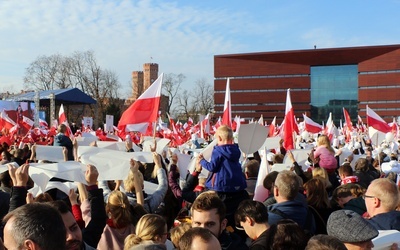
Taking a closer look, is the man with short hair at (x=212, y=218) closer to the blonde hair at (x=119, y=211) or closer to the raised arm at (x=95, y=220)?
the blonde hair at (x=119, y=211)

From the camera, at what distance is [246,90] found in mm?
77500

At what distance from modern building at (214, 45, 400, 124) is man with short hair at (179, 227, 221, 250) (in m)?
71.5

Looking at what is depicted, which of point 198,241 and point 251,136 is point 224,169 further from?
point 198,241

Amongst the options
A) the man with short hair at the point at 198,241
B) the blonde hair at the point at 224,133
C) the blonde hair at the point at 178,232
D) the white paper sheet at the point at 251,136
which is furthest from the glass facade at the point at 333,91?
the man with short hair at the point at 198,241

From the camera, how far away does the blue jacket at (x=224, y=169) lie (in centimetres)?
527

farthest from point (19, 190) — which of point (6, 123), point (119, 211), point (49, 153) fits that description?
point (6, 123)

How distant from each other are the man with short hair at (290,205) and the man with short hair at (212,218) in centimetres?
54

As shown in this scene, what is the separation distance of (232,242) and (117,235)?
879 mm

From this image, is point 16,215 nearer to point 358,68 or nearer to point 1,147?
point 1,147

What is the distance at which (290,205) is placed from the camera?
426cm

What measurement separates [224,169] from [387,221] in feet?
6.21

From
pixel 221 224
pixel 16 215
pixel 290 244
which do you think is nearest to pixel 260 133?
pixel 221 224

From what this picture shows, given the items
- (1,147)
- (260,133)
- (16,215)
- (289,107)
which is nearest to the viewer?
(16,215)

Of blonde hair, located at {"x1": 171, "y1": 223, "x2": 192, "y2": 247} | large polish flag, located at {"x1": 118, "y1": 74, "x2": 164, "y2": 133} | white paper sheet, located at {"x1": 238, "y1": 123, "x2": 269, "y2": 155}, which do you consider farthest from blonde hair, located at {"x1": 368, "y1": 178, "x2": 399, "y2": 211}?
large polish flag, located at {"x1": 118, "y1": 74, "x2": 164, "y2": 133}
